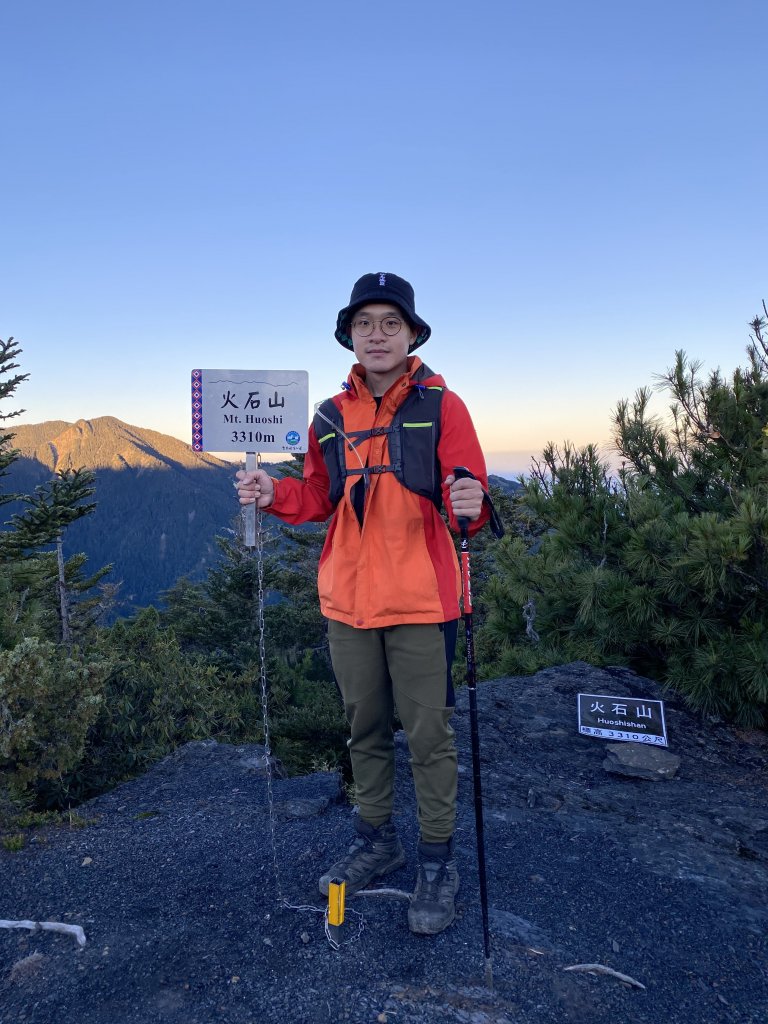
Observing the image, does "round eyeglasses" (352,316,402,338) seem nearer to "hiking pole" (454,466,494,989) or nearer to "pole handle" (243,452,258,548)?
"hiking pole" (454,466,494,989)

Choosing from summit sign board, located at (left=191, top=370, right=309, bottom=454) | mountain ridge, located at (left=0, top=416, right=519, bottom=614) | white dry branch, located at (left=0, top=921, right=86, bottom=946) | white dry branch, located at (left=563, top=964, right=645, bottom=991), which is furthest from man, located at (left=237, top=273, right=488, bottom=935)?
mountain ridge, located at (left=0, top=416, right=519, bottom=614)

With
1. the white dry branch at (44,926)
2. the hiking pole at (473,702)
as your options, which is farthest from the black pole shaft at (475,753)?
Result: the white dry branch at (44,926)

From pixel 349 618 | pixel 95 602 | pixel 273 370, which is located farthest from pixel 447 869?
pixel 95 602

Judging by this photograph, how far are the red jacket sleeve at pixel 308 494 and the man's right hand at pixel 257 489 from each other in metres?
0.03

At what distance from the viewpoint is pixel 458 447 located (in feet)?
9.03

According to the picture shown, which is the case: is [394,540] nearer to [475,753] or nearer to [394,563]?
[394,563]

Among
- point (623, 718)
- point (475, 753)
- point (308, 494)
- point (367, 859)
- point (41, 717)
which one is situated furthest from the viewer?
point (623, 718)

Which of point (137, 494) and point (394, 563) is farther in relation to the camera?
point (137, 494)

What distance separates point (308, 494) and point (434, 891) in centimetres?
177

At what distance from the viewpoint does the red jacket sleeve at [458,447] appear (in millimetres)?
2740

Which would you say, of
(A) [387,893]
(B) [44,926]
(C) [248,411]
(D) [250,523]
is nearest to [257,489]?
(D) [250,523]

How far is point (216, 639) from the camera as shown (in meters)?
22.0

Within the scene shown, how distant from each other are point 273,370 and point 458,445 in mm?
1040

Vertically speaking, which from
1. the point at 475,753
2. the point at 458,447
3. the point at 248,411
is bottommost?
the point at 475,753
